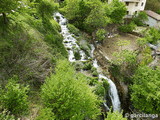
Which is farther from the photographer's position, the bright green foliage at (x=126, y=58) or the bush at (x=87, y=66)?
the bush at (x=87, y=66)

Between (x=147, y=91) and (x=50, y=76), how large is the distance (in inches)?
418

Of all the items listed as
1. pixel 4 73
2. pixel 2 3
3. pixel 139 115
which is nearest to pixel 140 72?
pixel 139 115

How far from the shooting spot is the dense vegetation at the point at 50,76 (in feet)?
29.2

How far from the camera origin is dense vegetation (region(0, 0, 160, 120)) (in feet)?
29.2

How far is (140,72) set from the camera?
16.1m

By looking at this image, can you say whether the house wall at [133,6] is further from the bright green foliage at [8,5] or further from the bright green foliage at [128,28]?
the bright green foliage at [8,5]

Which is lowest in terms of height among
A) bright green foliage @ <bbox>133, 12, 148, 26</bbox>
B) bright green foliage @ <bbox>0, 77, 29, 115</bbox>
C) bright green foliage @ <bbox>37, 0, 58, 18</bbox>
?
bright green foliage @ <bbox>133, 12, 148, 26</bbox>

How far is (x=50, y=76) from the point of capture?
11578mm

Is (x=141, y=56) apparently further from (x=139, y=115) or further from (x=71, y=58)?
(x=71, y=58)

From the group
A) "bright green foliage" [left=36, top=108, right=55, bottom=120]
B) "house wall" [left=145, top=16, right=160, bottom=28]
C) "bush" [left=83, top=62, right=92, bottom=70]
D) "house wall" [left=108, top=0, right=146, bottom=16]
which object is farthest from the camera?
"house wall" [left=108, top=0, right=146, bottom=16]

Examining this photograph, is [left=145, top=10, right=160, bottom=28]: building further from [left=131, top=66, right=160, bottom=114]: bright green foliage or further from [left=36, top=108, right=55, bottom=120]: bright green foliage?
[left=36, top=108, right=55, bottom=120]: bright green foliage

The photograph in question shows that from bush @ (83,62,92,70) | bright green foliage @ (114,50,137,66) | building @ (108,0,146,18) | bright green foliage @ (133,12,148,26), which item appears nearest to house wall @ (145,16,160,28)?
bright green foliage @ (133,12,148,26)

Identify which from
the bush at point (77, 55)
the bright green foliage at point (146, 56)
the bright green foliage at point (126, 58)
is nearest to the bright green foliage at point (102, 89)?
the bright green foliage at point (126, 58)

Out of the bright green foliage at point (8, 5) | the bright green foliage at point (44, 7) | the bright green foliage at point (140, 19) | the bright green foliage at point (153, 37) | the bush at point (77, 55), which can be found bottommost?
the bush at point (77, 55)
